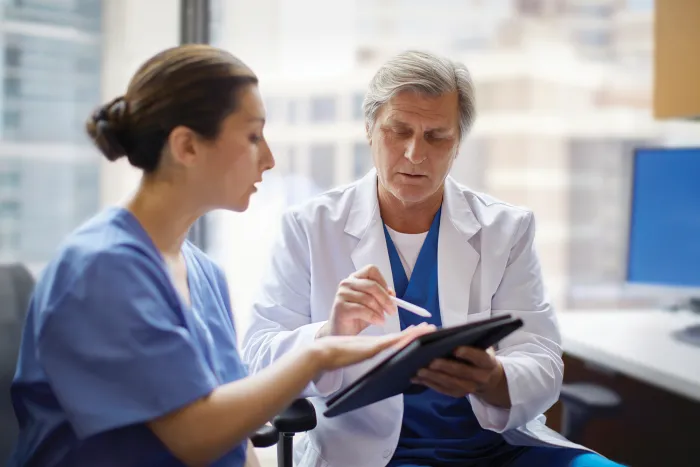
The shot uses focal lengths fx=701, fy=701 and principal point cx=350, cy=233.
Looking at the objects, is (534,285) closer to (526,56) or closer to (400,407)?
(400,407)

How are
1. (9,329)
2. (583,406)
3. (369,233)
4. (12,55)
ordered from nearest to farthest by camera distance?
1. (9,329)
2. (369,233)
3. (583,406)
4. (12,55)

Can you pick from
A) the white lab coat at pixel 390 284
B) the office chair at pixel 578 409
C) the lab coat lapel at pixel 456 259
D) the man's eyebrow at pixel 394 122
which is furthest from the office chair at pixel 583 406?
the man's eyebrow at pixel 394 122

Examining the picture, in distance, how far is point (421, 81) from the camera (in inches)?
58.4

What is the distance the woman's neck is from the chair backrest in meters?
0.31

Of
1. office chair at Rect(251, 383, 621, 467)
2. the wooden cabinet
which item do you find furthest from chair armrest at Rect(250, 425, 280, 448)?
the wooden cabinet

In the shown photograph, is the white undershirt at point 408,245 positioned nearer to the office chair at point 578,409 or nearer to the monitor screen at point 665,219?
the office chair at point 578,409

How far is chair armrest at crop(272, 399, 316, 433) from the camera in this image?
4.16 feet

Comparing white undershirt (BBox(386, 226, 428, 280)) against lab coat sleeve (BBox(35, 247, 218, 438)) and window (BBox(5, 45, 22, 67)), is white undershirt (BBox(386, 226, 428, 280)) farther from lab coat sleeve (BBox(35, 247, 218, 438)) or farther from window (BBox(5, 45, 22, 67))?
window (BBox(5, 45, 22, 67))

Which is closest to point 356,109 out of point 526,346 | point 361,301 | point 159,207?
point 526,346

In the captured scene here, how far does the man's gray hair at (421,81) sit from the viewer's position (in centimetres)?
149

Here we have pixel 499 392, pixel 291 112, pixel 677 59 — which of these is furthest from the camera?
pixel 291 112

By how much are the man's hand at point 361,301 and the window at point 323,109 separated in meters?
1.57

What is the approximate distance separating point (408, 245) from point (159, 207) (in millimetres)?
713

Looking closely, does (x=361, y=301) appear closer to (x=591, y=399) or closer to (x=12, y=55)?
(x=591, y=399)
